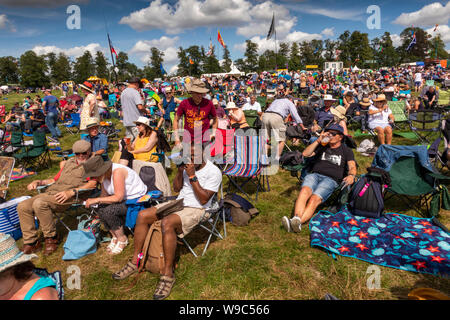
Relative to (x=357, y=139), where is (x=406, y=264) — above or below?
below

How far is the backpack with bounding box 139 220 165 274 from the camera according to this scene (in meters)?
2.90

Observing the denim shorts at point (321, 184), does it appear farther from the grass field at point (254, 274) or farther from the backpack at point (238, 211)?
the backpack at point (238, 211)

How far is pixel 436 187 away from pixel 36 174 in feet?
26.9

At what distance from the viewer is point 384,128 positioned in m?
6.71

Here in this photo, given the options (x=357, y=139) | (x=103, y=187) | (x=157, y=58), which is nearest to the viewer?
(x=103, y=187)

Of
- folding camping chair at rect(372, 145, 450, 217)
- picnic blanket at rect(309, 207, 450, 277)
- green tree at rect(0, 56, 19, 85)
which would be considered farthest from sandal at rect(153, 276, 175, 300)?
green tree at rect(0, 56, 19, 85)

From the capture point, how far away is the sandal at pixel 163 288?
2.62 metres

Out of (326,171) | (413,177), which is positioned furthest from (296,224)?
(413,177)

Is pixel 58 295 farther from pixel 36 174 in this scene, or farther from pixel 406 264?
pixel 36 174

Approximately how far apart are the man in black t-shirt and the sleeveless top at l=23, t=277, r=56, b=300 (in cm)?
300

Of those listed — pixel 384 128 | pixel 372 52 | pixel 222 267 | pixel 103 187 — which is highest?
pixel 372 52

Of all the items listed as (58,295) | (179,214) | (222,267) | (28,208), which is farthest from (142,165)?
(58,295)

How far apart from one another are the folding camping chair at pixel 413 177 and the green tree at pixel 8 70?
100631mm

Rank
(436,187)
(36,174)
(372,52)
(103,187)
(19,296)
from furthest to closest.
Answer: (372,52)
(36,174)
(436,187)
(103,187)
(19,296)
